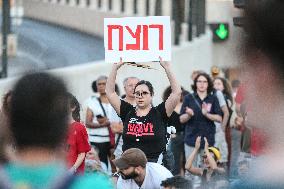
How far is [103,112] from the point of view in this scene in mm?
13430

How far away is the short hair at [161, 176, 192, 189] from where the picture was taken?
25.0 ft

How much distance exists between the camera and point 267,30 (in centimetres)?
287

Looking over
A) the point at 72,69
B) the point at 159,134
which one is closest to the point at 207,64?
the point at 72,69

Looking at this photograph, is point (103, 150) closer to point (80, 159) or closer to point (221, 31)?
point (80, 159)

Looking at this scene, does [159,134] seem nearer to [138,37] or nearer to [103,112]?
[138,37]

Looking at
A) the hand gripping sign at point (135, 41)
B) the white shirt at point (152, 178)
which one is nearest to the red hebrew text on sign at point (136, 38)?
the hand gripping sign at point (135, 41)

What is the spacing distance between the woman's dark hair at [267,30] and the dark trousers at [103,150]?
34.2 ft

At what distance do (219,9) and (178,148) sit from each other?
49.7 feet

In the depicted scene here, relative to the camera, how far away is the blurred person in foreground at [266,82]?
286cm

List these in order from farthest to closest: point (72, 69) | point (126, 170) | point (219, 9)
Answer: point (219, 9)
point (72, 69)
point (126, 170)

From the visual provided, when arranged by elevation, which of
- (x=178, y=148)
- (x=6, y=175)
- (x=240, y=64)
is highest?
(x=240, y=64)

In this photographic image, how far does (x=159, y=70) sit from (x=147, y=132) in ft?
32.7

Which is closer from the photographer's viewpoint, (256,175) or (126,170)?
(256,175)

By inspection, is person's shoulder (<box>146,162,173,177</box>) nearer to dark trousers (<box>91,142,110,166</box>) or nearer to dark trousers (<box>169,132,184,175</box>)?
dark trousers (<box>91,142,110,166</box>)
